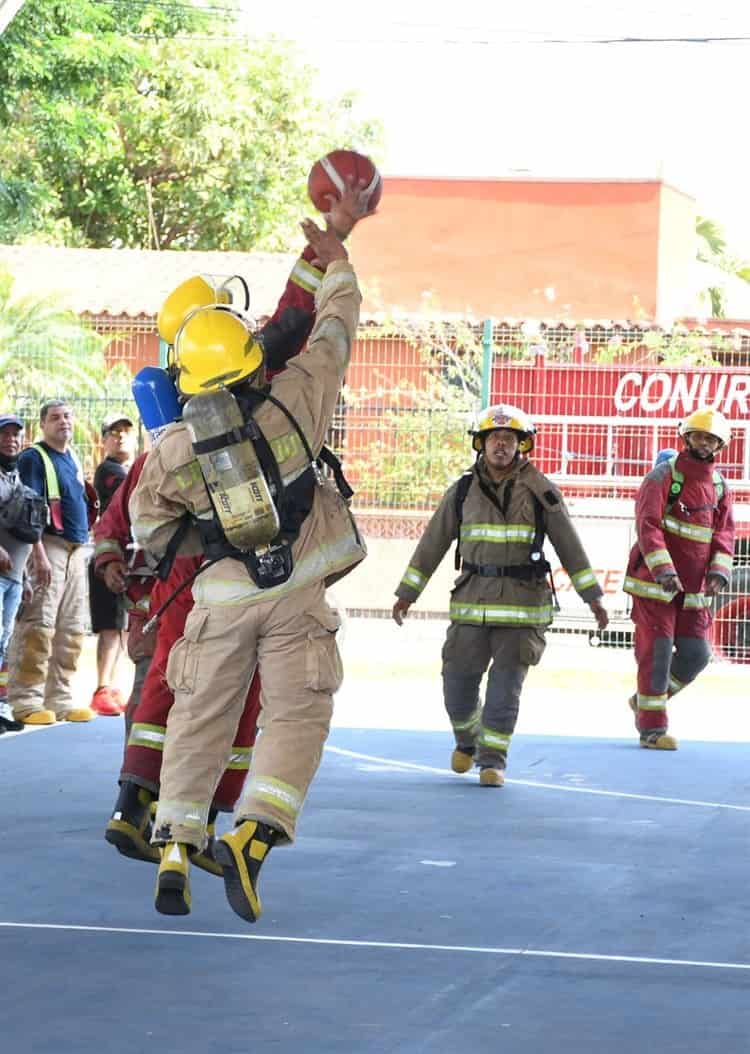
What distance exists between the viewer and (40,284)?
114ft

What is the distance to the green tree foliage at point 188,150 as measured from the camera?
39656mm

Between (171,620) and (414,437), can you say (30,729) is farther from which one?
(414,437)

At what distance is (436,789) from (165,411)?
3481mm

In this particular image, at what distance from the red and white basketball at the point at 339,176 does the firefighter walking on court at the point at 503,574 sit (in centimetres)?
359

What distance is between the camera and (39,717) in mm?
13258

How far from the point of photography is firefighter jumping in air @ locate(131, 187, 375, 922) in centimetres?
653

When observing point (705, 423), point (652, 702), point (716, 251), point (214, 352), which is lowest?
point (652, 702)

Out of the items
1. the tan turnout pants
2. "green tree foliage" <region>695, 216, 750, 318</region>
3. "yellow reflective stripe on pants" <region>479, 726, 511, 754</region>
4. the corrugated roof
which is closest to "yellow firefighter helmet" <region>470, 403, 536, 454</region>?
"yellow reflective stripe on pants" <region>479, 726, 511, 754</region>

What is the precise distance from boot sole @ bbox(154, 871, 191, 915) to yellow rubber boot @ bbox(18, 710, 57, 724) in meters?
6.85

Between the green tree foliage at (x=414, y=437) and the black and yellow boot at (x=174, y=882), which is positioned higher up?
the green tree foliage at (x=414, y=437)

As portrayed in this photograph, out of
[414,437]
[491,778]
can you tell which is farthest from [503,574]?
[414,437]

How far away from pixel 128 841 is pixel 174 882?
1065mm

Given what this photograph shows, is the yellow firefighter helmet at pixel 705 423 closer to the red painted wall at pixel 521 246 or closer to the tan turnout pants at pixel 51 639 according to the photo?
the tan turnout pants at pixel 51 639

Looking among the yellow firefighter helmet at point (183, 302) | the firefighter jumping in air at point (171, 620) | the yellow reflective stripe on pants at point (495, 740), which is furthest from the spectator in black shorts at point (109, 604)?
the yellow firefighter helmet at point (183, 302)
